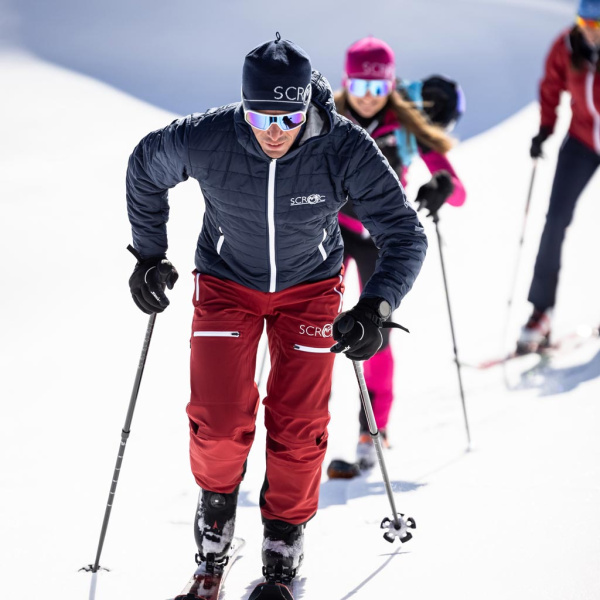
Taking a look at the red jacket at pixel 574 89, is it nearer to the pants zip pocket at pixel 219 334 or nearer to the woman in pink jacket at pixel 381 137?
the woman in pink jacket at pixel 381 137

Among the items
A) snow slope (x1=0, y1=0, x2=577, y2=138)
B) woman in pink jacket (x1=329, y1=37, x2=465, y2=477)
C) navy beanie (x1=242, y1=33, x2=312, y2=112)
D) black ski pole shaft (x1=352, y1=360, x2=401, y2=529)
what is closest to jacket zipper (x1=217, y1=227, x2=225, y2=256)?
navy beanie (x1=242, y1=33, x2=312, y2=112)

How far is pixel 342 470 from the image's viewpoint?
419 cm

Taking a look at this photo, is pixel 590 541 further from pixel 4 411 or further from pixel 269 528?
pixel 4 411

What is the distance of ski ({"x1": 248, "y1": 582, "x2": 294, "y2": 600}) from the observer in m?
2.80

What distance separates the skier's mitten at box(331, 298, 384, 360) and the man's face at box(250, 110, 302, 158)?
0.60 m

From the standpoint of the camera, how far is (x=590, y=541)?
3.09 m

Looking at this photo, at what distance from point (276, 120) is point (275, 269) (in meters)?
0.59

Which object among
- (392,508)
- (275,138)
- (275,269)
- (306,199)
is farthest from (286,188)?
Result: (392,508)

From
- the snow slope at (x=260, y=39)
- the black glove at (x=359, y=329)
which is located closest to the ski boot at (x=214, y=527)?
the black glove at (x=359, y=329)

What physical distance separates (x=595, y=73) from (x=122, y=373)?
12.4 ft

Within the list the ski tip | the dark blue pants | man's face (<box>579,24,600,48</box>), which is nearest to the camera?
the ski tip

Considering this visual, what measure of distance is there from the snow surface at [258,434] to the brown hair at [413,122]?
1.63 metres

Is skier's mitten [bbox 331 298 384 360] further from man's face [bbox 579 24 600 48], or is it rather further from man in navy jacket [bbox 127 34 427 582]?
man's face [bbox 579 24 600 48]

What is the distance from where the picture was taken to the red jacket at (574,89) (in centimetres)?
539
